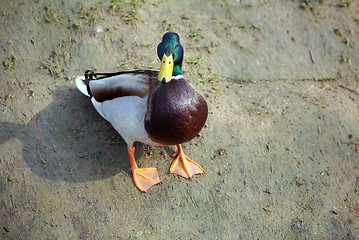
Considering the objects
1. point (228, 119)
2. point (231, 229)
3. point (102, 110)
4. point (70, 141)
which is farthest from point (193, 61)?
point (231, 229)

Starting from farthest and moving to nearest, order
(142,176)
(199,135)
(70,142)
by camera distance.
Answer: (199,135) < (70,142) < (142,176)

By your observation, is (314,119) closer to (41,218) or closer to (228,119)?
(228,119)

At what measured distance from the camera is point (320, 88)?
4.34 metres

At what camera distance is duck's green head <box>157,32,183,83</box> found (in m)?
2.66

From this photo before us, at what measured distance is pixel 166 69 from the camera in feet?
8.74

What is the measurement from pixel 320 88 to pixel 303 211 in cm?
174

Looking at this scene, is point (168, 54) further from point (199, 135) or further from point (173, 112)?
point (199, 135)

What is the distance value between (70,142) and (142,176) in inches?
29.4

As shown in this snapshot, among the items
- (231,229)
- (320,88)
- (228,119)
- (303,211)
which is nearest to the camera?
(231,229)

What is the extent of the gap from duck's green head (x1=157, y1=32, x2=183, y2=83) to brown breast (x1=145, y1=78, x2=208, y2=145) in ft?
0.46

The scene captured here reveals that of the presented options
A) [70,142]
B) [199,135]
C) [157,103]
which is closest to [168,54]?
[157,103]

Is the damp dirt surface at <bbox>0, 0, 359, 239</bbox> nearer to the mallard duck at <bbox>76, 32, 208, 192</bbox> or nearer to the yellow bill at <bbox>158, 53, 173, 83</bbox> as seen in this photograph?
the mallard duck at <bbox>76, 32, 208, 192</bbox>

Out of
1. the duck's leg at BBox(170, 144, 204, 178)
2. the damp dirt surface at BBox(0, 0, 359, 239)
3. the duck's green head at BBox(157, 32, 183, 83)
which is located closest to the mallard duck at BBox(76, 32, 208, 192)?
the duck's green head at BBox(157, 32, 183, 83)

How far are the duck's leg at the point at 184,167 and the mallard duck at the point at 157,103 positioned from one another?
25 centimetres
